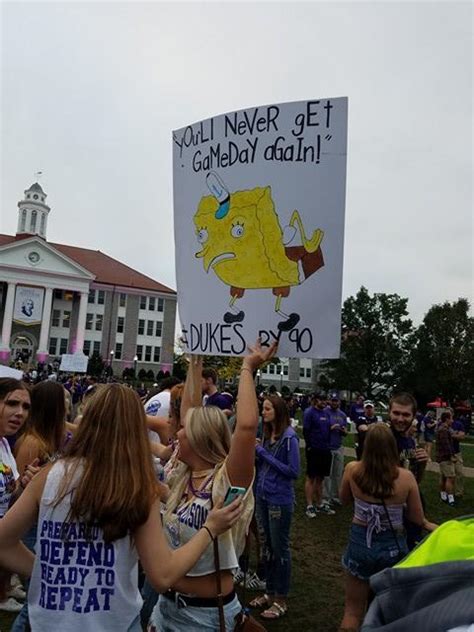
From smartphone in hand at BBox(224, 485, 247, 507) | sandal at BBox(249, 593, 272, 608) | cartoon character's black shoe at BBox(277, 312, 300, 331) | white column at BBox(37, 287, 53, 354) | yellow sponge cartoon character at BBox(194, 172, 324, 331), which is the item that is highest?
white column at BBox(37, 287, 53, 354)

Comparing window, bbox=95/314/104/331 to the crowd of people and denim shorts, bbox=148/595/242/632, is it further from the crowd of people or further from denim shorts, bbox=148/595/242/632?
denim shorts, bbox=148/595/242/632

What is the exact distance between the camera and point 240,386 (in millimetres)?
2664

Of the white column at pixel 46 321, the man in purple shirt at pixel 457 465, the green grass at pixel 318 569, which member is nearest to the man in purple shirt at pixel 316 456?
the green grass at pixel 318 569

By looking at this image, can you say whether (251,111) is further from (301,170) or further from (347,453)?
(347,453)

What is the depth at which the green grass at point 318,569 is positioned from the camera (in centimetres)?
488

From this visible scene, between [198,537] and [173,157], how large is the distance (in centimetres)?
275

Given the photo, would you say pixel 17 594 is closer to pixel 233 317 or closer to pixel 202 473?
pixel 202 473

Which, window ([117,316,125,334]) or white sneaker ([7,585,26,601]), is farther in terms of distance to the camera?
window ([117,316,125,334])

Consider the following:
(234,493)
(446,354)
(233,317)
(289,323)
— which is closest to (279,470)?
(233,317)

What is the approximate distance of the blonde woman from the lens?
2.43 metres

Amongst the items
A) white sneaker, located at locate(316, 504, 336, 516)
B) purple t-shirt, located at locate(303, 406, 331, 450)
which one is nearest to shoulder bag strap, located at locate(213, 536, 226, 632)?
purple t-shirt, located at locate(303, 406, 331, 450)

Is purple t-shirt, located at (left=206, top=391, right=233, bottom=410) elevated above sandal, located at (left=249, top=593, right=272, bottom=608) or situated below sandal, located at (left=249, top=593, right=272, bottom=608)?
above

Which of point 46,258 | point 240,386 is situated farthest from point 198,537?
point 46,258

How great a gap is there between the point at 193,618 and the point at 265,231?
2.10 meters
